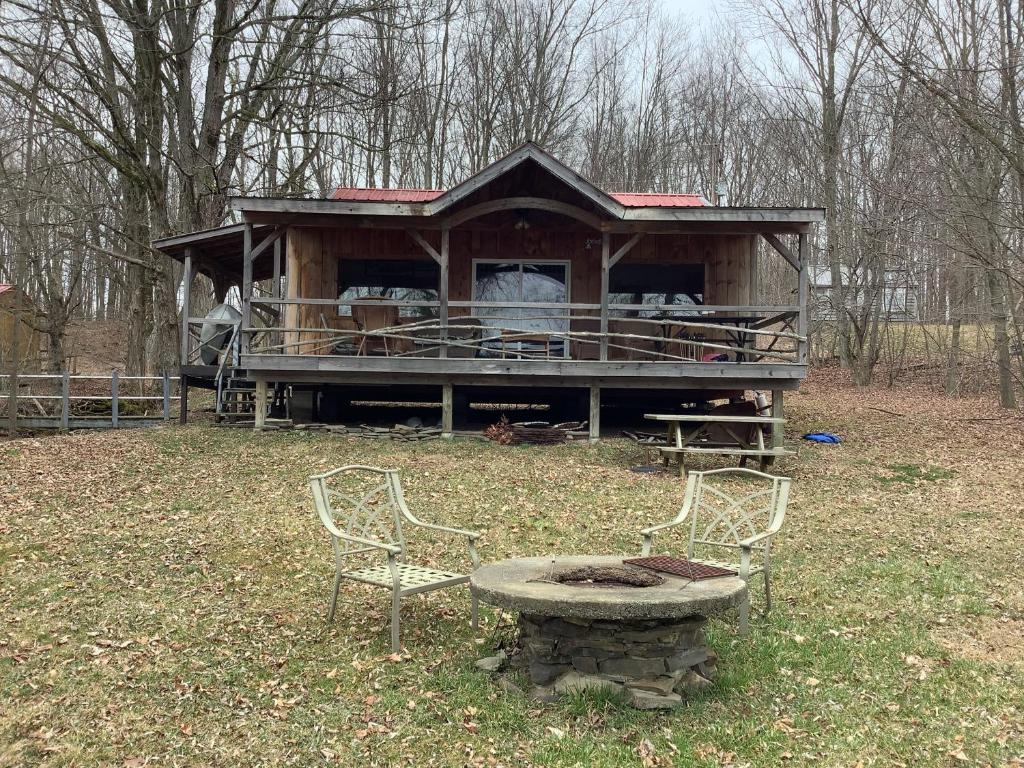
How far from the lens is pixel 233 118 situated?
64.5 ft

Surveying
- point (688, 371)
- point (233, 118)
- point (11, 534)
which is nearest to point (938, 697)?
point (11, 534)

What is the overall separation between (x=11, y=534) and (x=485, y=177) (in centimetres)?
803

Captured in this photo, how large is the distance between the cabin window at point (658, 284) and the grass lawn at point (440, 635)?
5561 millimetres

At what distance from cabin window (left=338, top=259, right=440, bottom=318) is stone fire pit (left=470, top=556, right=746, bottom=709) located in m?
11.4

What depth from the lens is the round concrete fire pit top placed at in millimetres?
4543

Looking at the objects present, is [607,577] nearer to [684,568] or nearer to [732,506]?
[684,568]

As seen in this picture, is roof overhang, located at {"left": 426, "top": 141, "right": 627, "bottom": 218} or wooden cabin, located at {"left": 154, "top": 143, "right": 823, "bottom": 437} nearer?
roof overhang, located at {"left": 426, "top": 141, "right": 627, "bottom": 218}

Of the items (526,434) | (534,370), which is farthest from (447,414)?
(534,370)

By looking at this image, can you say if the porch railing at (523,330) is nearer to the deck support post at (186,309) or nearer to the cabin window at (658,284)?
the cabin window at (658,284)

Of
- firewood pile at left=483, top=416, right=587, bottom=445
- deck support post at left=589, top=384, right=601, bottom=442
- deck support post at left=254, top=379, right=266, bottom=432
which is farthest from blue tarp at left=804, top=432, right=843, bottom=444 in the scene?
deck support post at left=254, top=379, right=266, bottom=432

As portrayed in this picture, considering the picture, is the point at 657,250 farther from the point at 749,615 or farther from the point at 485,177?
the point at 749,615

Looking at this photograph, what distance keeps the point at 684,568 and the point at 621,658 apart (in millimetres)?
865

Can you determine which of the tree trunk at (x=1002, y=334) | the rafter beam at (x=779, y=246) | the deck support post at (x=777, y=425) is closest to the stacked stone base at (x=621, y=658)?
the deck support post at (x=777, y=425)

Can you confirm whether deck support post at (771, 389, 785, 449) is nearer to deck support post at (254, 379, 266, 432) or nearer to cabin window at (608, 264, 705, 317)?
cabin window at (608, 264, 705, 317)
